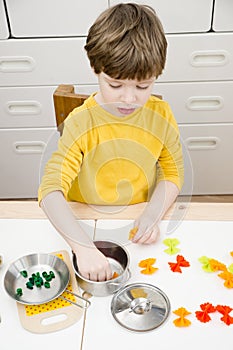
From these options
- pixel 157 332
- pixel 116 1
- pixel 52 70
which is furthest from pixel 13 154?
pixel 157 332

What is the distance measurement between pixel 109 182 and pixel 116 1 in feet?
2.59

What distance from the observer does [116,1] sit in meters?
1.50

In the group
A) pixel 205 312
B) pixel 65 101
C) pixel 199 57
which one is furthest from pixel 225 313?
pixel 199 57

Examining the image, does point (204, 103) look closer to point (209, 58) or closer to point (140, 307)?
point (209, 58)

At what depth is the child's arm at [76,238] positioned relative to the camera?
771 mm

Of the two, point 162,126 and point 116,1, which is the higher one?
point 116,1

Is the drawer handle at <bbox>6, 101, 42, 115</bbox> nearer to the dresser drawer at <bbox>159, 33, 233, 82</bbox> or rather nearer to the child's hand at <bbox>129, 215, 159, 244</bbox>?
the dresser drawer at <bbox>159, 33, 233, 82</bbox>

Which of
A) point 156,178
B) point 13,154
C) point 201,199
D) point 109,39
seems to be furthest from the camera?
point 201,199

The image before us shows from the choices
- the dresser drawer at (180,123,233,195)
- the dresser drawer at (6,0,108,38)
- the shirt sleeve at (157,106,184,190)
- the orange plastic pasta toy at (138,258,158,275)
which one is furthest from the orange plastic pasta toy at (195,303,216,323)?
the dresser drawer at (6,0,108,38)

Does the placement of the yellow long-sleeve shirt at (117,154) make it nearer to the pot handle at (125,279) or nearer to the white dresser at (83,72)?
the pot handle at (125,279)

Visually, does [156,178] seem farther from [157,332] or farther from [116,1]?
[116,1]

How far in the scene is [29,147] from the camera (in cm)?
181

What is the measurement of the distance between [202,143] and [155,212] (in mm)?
957

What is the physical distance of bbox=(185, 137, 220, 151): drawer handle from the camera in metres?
1.78
